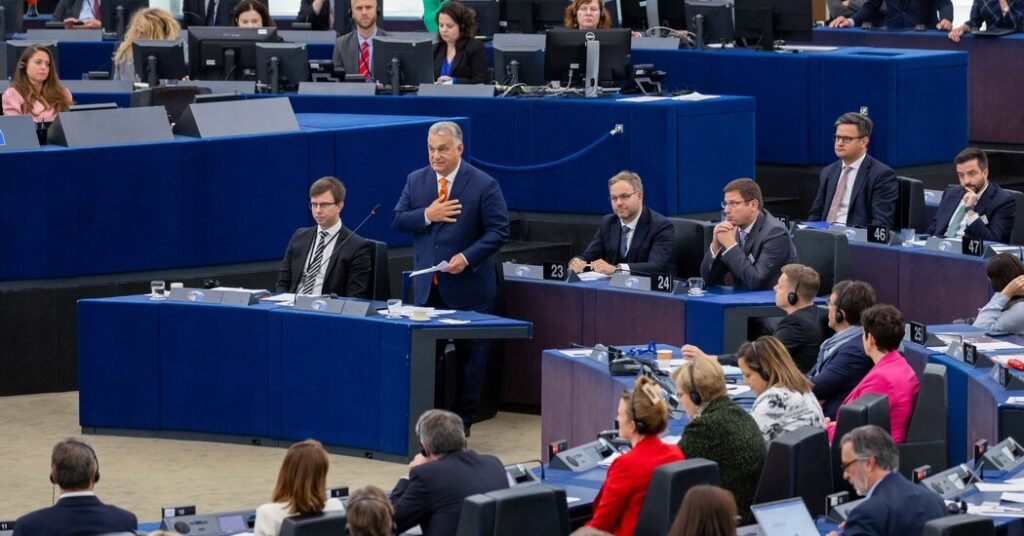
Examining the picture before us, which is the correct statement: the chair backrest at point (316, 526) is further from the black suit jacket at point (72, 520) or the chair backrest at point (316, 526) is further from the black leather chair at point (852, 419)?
the black leather chair at point (852, 419)

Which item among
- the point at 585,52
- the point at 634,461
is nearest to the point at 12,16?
the point at 585,52

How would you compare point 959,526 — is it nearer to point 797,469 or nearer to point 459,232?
point 797,469

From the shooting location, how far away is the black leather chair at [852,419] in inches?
320

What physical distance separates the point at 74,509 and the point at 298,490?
2.44 ft

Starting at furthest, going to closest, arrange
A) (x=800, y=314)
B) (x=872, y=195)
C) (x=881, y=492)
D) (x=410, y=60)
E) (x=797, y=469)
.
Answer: (x=410, y=60)
(x=872, y=195)
(x=800, y=314)
(x=797, y=469)
(x=881, y=492)

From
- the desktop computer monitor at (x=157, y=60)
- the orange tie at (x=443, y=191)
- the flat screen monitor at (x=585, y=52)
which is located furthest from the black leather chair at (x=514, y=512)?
the desktop computer monitor at (x=157, y=60)

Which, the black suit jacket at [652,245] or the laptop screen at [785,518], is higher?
the black suit jacket at [652,245]

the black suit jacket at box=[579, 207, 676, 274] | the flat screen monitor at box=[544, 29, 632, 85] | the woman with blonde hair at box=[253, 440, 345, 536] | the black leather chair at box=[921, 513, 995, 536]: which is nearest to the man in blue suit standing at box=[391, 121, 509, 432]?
the black suit jacket at box=[579, 207, 676, 274]

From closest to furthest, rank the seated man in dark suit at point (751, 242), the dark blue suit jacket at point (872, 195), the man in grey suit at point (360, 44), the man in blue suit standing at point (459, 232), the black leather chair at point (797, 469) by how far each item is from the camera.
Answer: the black leather chair at point (797, 469)
the seated man in dark suit at point (751, 242)
the man in blue suit standing at point (459, 232)
the dark blue suit jacket at point (872, 195)
the man in grey suit at point (360, 44)

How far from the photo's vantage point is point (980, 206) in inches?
482

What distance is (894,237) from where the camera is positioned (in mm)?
11930

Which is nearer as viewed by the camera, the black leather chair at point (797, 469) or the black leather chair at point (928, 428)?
the black leather chair at point (797, 469)

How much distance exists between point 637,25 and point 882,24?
232cm

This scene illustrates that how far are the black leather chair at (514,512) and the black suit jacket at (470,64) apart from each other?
8407mm
